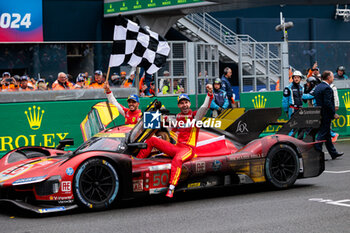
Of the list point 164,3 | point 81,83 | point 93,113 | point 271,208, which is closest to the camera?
point 271,208

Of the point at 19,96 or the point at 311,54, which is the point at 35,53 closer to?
the point at 19,96

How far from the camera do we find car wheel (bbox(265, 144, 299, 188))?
888cm

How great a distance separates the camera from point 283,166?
8.98 meters

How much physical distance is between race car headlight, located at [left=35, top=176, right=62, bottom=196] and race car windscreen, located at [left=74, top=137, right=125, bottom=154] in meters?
0.72

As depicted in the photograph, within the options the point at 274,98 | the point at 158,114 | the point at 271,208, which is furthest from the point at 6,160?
the point at 274,98

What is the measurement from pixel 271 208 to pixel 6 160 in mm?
3675

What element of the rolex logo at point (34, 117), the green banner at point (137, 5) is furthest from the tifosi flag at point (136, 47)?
the green banner at point (137, 5)

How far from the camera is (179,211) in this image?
7746mm

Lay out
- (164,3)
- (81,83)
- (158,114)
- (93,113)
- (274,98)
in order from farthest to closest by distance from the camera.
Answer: (164,3) → (274,98) → (81,83) → (93,113) → (158,114)

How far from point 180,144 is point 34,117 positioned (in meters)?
5.62

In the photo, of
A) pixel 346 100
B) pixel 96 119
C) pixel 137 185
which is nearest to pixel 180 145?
pixel 137 185

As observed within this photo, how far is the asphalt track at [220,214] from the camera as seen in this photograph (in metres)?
6.80

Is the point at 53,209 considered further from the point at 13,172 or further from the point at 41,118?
Answer: the point at 41,118

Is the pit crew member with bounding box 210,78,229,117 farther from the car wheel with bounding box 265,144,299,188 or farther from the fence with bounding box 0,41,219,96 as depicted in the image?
the car wheel with bounding box 265,144,299,188
